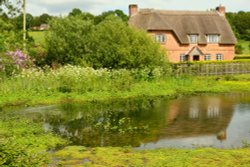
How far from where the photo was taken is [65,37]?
39250 millimetres

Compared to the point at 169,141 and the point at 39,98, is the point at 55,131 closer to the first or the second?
the point at 169,141

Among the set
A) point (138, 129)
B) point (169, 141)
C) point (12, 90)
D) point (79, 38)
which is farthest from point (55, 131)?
point (79, 38)

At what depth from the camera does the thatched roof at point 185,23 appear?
57.1 meters

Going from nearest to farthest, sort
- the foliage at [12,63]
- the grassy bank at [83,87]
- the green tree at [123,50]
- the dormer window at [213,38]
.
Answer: the grassy bank at [83,87] → the foliage at [12,63] → the green tree at [123,50] → the dormer window at [213,38]

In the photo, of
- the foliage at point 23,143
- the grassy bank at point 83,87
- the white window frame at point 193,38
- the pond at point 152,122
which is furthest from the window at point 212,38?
the foliage at point 23,143

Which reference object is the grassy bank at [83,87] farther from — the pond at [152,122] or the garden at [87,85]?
the pond at [152,122]

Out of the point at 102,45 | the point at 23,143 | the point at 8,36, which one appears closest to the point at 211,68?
the point at 102,45

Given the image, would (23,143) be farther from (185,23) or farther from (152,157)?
(185,23)

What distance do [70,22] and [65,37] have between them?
1.61 metres

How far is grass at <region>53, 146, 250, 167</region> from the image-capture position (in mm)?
12773

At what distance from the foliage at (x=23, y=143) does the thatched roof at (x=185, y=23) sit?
39.4 metres

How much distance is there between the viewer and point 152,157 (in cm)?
1348

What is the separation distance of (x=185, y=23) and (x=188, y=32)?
1.74 meters

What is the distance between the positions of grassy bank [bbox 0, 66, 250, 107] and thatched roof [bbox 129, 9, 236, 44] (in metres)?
24.0
